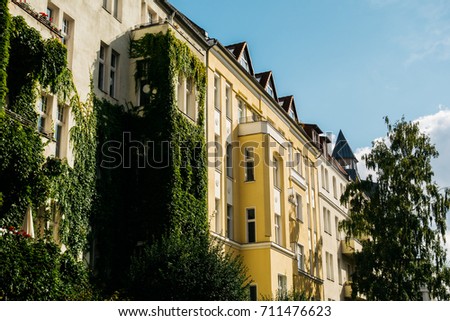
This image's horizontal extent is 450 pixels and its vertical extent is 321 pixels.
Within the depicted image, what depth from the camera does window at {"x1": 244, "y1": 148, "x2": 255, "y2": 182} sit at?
114 ft

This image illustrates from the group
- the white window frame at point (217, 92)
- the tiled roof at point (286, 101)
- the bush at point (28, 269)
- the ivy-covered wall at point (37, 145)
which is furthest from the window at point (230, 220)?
the tiled roof at point (286, 101)

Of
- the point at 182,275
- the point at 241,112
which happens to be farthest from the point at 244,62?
the point at 182,275


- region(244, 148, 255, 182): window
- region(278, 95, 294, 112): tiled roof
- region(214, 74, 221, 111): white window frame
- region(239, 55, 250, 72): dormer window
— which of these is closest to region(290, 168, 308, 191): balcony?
region(244, 148, 255, 182): window

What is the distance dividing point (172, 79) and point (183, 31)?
17.4 feet

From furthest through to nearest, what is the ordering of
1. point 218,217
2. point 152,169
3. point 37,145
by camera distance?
point 218,217
point 152,169
point 37,145

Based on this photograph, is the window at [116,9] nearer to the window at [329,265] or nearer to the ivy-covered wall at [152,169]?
the ivy-covered wall at [152,169]

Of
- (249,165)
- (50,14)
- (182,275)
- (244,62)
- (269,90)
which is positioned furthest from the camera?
(269,90)

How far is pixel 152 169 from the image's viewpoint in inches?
1037

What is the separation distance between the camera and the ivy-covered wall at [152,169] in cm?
2494

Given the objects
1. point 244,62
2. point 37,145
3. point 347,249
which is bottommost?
point 37,145

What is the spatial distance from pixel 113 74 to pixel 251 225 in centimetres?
1159

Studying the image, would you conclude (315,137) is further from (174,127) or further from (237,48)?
(174,127)

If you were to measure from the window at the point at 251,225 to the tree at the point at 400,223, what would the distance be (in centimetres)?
1056

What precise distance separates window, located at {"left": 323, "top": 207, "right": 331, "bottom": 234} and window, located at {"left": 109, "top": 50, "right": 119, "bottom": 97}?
27075mm
